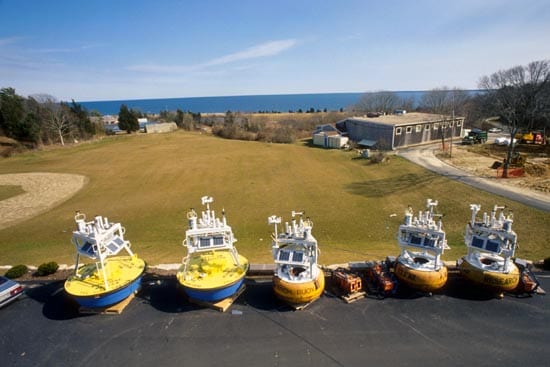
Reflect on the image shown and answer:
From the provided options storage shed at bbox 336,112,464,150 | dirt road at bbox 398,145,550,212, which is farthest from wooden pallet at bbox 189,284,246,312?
storage shed at bbox 336,112,464,150

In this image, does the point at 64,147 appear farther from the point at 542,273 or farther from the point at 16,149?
the point at 542,273

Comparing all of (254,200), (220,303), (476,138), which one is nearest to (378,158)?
(254,200)

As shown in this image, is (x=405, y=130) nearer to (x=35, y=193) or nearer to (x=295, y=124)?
(x=295, y=124)

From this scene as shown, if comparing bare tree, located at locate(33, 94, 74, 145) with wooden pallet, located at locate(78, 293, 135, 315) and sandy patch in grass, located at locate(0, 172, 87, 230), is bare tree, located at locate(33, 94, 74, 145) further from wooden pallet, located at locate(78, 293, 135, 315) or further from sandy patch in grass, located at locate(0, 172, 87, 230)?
wooden pallet, located at locate(78, 293, 135, 315)

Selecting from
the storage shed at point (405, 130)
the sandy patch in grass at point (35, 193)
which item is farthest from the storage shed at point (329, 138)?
the sandy patch in grass at point (35, 193)

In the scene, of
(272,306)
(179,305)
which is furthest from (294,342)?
(179,305)
